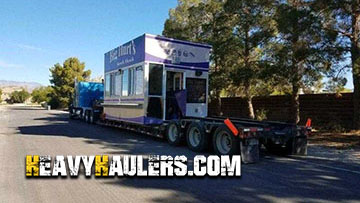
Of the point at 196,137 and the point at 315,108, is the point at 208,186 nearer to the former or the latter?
the point at 196,137

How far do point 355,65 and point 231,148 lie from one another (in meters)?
5.52

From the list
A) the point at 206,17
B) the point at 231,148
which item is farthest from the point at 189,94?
the point at 206,17

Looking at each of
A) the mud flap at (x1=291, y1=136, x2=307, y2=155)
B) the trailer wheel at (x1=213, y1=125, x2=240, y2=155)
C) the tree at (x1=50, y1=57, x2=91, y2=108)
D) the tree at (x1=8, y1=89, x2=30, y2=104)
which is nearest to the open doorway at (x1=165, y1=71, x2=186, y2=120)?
the trailer wheel at (x1=213, y1=125, x2=240, y2=155)

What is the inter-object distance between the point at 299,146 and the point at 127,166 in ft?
16.4

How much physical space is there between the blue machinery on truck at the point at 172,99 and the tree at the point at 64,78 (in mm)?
41538

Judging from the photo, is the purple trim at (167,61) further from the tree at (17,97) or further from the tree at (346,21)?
the tree at (17,97)

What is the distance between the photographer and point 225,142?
28.1 ft

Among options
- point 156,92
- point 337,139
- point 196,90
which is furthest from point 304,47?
point 156,92

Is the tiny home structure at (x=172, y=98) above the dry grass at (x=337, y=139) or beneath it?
above

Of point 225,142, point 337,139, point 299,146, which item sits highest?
point 225,142

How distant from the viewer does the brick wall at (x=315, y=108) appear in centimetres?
→ 1631

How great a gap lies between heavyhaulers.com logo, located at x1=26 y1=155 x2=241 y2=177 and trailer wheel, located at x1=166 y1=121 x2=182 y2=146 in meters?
2.37

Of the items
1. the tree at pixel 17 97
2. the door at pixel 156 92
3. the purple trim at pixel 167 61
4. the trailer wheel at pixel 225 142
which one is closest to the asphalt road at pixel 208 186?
the trailer wheel at pixel 225 142

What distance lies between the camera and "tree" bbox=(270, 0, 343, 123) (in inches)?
438
